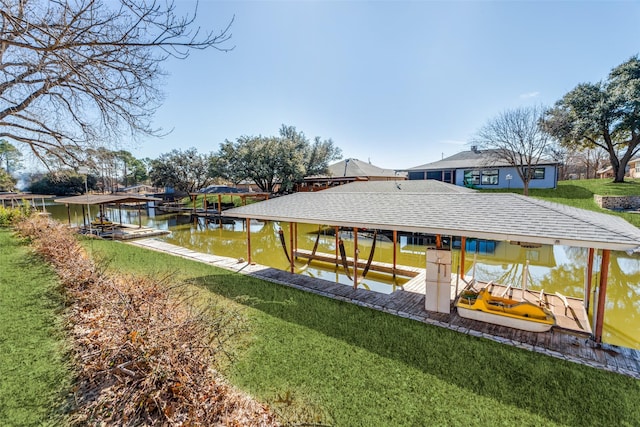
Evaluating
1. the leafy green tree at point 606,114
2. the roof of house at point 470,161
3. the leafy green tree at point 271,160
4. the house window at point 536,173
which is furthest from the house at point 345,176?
the leafy green tree at point 606,114

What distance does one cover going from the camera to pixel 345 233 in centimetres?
1605

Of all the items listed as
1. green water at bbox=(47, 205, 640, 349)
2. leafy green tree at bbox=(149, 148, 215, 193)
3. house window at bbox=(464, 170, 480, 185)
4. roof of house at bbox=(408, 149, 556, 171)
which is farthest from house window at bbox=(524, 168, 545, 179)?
leafy green tree at bbox=(149, 148, 215, 193)

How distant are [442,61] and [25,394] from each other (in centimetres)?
1330

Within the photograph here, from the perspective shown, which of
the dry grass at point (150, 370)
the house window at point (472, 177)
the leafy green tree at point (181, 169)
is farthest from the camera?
the leafy green tree at point (181, 169)

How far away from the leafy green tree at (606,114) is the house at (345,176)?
13.3m

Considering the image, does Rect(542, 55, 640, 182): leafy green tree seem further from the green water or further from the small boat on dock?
the small boat on dock

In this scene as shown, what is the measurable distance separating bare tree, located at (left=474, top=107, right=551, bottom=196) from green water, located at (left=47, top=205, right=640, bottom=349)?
12105 millimetres

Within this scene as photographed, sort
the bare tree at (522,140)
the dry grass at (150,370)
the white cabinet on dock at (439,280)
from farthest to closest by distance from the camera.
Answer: the bare tree at (522,140) < the white cabinet on dock at (439,280) < the dry grass at (150,370)

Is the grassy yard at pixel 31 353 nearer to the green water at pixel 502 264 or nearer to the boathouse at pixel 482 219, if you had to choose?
the boathouse at pixel 482 219

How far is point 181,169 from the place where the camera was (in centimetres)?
3575

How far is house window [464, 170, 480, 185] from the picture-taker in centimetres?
2575

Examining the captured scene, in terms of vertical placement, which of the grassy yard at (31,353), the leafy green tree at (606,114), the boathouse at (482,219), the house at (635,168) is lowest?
the grassy yard at (31,353)

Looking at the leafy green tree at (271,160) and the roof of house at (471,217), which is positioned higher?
the leafy green tree at (271,160)

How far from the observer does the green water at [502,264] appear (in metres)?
6.72
